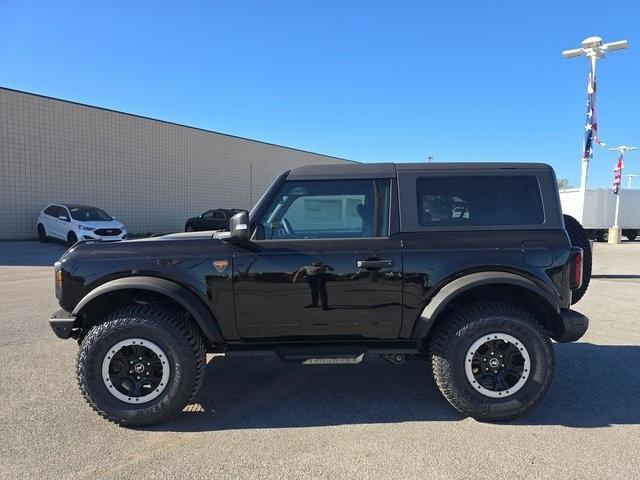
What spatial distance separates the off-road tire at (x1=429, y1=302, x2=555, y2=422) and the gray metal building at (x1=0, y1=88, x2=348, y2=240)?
2193 cm

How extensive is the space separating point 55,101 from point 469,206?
23.4 meters

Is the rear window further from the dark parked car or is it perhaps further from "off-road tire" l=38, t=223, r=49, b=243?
the dark parked car

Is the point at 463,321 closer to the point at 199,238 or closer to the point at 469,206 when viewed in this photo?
the point at 469,206

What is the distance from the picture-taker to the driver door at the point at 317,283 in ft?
12.1

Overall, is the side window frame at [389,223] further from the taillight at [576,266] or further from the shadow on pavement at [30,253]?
the shadow on pavement at [30,253]

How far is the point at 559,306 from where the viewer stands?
3.75m

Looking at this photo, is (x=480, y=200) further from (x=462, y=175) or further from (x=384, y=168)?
(x=384, y=168)

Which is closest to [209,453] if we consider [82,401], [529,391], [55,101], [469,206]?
[82,401]

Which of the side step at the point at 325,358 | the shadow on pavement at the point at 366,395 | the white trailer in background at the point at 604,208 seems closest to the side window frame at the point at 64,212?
the shadow on pavement at the point at 366,395

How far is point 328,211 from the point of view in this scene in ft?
12.8

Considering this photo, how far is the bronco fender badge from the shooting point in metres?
3.69

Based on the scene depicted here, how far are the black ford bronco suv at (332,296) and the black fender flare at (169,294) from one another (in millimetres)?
11

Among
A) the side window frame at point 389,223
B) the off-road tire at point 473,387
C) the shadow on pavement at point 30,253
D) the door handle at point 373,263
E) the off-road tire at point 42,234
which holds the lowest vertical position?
the shadow on pavement at point 30,253

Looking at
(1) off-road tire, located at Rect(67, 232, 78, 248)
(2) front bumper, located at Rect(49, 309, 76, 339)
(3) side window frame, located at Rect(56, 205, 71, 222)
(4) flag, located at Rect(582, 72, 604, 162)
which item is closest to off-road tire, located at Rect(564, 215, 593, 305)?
(2) front bumper, located at Rect(49, 309, 76, 339)
